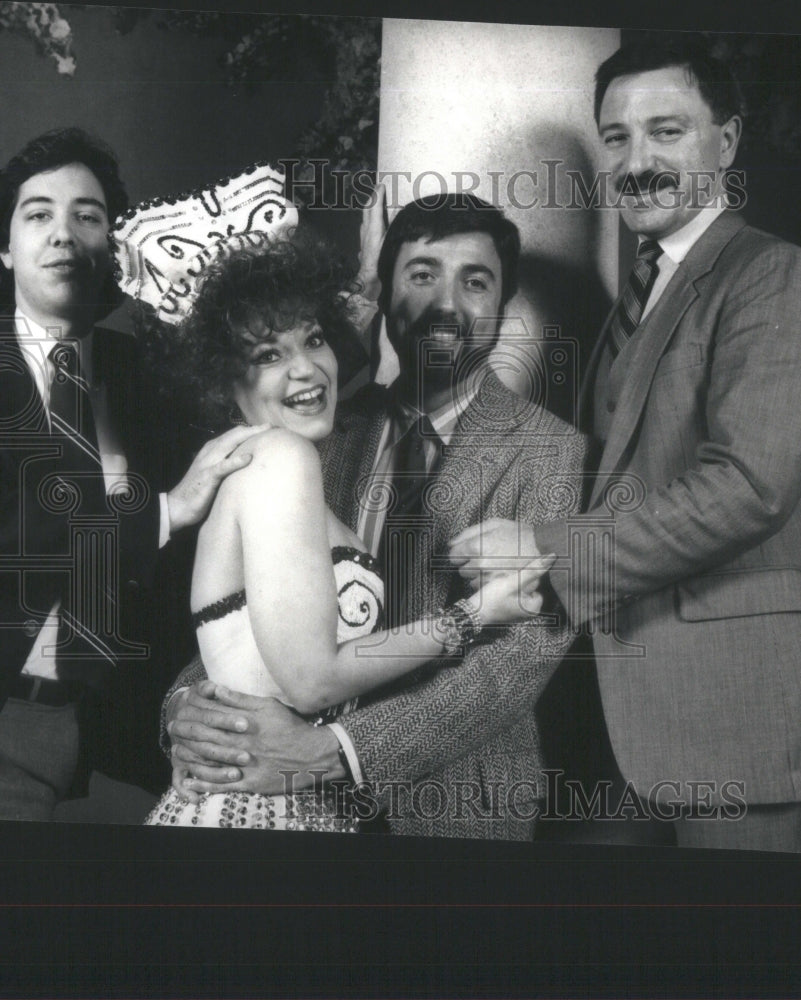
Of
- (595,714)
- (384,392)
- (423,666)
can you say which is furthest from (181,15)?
(595,714)

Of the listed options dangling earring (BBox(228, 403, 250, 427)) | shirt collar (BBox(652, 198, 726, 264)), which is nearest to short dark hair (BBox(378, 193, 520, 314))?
shirt collar (BBox(652, 198, 726, 264))

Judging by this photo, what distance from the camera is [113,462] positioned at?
3904 millimetres

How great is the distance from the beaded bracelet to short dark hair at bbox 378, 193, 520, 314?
828 mm

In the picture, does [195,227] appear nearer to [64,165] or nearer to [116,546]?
[64,165]

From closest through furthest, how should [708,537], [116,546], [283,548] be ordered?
[708,537] < [283,548] < [116,546]

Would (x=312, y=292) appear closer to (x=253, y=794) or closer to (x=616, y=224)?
(x=616, y=224)

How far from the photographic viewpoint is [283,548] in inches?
149

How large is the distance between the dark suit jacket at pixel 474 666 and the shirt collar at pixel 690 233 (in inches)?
21.5

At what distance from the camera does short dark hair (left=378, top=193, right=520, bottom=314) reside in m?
3.83

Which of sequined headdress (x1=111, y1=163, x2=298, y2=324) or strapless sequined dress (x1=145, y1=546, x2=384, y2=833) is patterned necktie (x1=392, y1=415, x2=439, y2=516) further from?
sequined headdress (x1=111, y1=163, x2=298, y2=324)

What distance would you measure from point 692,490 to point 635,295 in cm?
55

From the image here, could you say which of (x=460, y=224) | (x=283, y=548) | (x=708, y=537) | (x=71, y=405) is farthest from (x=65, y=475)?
(x=708, y=537)

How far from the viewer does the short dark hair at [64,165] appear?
3.92m

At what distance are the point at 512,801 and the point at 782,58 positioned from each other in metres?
2.12
